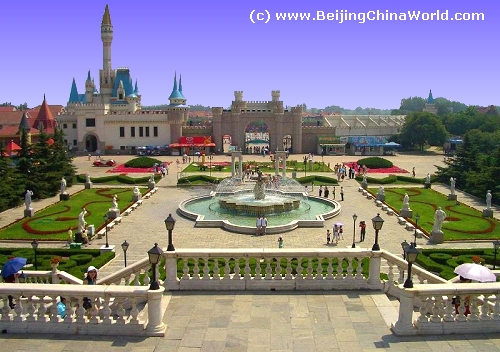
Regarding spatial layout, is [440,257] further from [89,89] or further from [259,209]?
[89,89]

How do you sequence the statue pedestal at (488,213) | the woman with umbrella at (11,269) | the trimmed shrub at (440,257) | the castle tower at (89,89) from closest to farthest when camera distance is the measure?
the woman with umbrella at (11,269), the trimmed shrub at (440,257), the statue pedestal at (488,213), the castle tower at (89,89)

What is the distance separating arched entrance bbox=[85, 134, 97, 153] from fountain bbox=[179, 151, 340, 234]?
46.8 metres

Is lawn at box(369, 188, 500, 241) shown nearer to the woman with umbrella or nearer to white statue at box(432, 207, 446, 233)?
white statue at box(432, 207, 446, 233)

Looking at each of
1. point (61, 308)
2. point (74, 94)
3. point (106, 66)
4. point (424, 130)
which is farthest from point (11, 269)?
point (74, 94)

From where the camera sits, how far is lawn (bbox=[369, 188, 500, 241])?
27.5 meters

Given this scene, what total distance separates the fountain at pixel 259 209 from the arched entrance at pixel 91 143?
46.8 meters

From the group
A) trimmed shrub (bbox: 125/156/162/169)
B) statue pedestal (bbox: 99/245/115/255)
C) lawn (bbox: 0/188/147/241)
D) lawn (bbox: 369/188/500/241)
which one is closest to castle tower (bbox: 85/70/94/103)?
trimmed shrub (bbox: 125/156/162/169)

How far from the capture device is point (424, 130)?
81.6 m

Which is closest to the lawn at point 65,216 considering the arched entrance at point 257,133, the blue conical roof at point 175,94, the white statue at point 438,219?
the white statue at point 438,219

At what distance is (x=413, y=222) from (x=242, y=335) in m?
21.3

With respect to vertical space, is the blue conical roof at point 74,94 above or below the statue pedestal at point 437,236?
above

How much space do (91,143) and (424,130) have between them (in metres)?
53.1

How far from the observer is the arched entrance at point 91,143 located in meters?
81.2

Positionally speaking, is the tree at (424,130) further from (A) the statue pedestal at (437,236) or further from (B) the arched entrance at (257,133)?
(A) the statue pedestal at (437,236)
